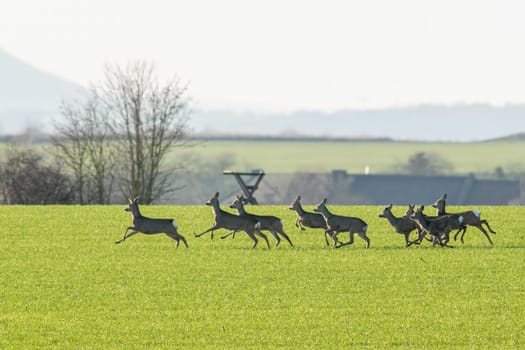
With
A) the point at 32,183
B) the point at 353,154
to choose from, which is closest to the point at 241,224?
the point at 32,183

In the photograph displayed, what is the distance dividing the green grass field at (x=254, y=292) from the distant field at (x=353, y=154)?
10132 cm

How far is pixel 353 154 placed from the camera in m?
150

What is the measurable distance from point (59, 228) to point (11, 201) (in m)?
25.9

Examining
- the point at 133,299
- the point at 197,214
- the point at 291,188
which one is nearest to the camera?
the point at 133,299

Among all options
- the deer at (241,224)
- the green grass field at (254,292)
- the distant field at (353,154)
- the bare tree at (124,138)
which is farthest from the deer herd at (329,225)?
the distant field at (353,154)

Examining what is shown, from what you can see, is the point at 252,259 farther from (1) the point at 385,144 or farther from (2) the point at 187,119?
(1) the point at 385,144

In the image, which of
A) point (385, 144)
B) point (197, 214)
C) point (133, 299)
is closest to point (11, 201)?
point (197, 214)

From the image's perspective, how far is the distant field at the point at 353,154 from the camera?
134 m

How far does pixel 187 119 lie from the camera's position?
5875cm

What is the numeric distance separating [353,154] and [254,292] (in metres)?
131

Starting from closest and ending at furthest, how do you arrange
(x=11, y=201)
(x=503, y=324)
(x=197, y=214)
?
(x=503, y=324) < (x=197, y=214) < (x=11, y=201)

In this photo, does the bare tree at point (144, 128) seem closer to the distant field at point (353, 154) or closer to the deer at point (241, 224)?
the deer at point (241, 224)

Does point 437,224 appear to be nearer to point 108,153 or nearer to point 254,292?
point 254,292

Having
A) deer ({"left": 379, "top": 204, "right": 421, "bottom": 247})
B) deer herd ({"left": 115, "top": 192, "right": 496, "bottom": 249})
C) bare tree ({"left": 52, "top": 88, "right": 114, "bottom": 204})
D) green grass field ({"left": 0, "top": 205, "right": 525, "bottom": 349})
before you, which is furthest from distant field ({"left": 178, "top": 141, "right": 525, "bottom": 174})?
green grass field ({"left": 0, "top": 205, "right": 525, "bottom": 349})
